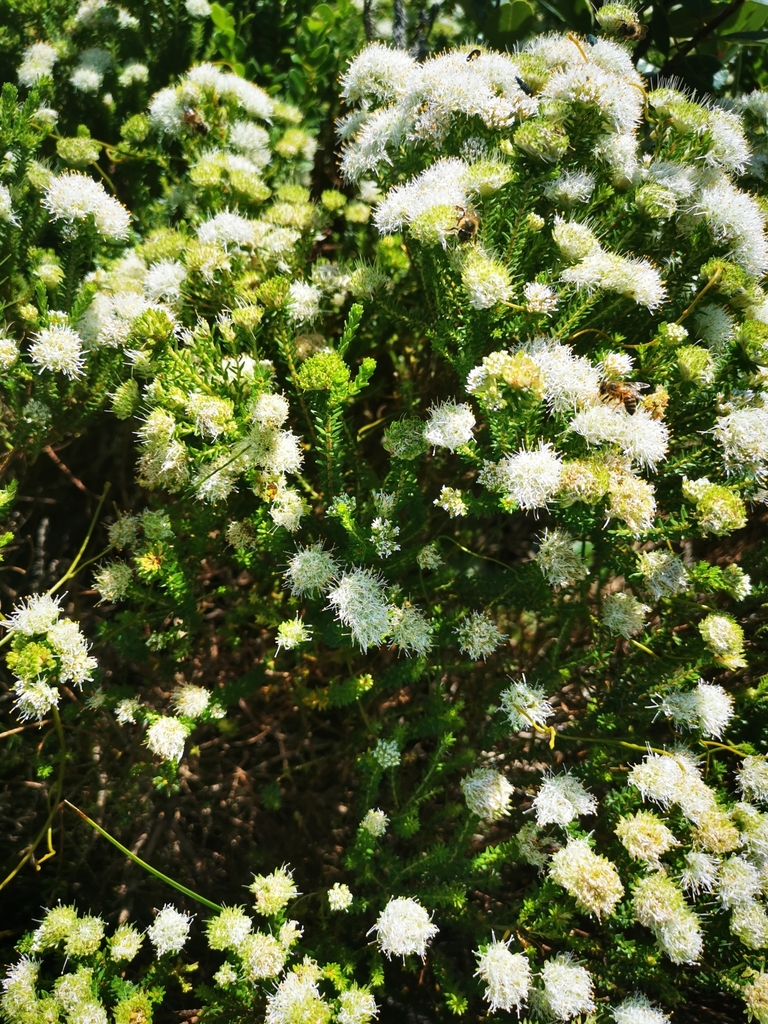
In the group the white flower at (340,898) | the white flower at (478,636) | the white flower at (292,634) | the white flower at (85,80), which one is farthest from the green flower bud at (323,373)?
the white flower at (85,80)

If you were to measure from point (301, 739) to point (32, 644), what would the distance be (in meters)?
0.84

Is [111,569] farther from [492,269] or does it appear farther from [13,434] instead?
[492,269]

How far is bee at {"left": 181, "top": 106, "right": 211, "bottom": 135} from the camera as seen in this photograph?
178 centimetres

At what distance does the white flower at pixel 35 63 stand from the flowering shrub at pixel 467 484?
0.39 metres

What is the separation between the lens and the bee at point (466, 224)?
1.31 meters

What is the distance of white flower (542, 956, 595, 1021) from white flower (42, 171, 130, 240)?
1.91m

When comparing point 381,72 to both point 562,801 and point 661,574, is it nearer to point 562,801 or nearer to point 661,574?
point 661,574

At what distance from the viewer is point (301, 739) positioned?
6.40ft

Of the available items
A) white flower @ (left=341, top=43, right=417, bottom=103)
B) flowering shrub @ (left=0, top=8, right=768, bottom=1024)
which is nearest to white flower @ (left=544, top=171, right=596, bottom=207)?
flowering shrub @ (left=0, top=8, right=768, bottom=1024)

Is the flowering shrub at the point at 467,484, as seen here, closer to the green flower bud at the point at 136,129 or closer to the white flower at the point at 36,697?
the white flower at the point at 36,697

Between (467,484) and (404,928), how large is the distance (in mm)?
1019

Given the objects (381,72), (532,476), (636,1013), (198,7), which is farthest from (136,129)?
(636,1013)

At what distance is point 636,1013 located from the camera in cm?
133

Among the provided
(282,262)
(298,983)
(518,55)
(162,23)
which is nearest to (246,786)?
(298,983)
